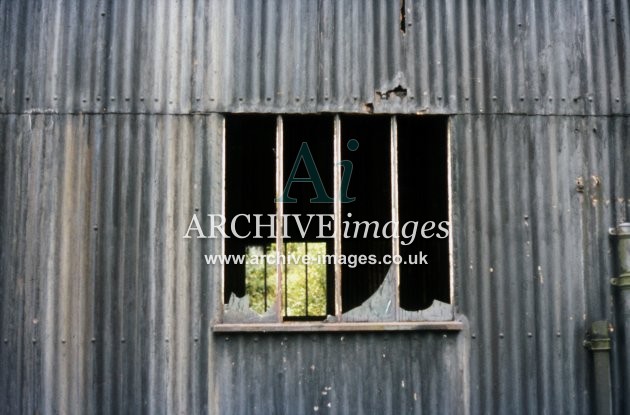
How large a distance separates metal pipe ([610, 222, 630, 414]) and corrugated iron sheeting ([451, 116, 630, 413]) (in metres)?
0.05

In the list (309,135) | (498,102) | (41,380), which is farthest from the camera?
(309,135)

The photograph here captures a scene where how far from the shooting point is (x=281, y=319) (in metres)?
5.00

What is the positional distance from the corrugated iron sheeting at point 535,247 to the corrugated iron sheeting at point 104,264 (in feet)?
6.77

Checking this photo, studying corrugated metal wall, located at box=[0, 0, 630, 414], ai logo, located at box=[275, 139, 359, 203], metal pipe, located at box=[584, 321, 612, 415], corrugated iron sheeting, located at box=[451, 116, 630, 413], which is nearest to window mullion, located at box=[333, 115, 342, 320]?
ai logo, located at box=[275, 139, 359, 203]

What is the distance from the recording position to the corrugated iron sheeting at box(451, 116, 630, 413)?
16.5 feet

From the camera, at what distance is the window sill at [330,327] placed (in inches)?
194

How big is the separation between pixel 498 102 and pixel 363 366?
94.2 inches

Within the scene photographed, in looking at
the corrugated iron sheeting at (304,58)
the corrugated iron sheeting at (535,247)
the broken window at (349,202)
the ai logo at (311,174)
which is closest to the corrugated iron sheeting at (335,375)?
the broken window at (349,202)

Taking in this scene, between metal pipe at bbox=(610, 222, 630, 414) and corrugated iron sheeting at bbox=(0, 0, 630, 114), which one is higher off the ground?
corrugated iron sheeting at bbox=(0, 0, 630, 114)

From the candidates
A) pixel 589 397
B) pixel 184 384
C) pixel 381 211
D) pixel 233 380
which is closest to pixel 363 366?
pixel 233 380

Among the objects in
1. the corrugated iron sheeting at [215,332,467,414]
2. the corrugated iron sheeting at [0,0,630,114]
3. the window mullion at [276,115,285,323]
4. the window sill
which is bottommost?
the corrugated iron sheeting at [215,332,467,414]

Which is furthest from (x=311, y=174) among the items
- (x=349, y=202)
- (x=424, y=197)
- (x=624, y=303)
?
(x=624, y=303)

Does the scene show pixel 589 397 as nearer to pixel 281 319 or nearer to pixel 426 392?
pixel 426 392

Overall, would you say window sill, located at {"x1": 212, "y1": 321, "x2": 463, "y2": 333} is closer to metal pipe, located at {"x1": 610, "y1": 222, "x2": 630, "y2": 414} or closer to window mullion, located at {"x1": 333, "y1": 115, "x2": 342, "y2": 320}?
window mullion, located at {"x1": 333, "y1": 115, "x2": 342, "y2": 320}
